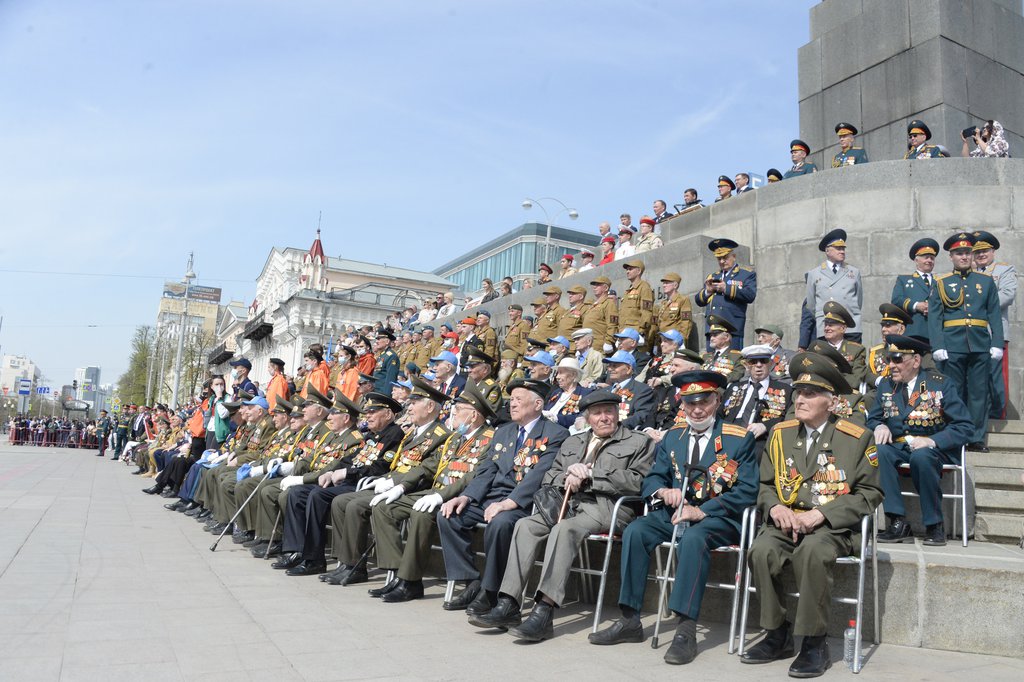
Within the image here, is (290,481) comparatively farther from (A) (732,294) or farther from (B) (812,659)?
(A) (732,294)

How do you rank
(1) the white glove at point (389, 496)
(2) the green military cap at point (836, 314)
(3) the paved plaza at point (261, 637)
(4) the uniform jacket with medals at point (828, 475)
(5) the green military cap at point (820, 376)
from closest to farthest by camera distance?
1. (3) the paved plaza at point (261, 637)
2. (4) the uniform jacket with medals at point (828, 475)
3. (5) the green military cap at point (820, 376)
4. (1) the white glove at point (389, 496)
5. (2) the green military cap at point (836, 314)

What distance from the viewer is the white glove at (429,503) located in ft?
20.5

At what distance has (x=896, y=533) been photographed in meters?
5.67

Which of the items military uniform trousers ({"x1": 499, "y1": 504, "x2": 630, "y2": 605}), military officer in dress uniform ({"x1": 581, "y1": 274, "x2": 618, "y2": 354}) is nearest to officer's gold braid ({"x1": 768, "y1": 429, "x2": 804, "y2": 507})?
military uniform trousers ({"x1": 499, "y1": 504, "x2": 630, "y2": 605})

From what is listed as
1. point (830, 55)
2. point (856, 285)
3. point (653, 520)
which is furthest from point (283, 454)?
point (830, 55)

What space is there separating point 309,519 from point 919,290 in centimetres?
656

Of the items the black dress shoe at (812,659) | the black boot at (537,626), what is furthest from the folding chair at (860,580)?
the black boot at (537,626)

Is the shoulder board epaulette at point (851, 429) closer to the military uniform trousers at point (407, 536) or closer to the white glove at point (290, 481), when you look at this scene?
the military uniform trousers at point (407, 536)

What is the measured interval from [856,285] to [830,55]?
6.10 meters

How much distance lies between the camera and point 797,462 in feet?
16.3

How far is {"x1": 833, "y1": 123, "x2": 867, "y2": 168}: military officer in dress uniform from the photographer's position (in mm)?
10859

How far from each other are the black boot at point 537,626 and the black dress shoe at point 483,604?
485 millimetres

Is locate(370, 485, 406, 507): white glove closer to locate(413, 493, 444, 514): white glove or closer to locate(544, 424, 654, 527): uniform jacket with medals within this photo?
locate(413, 493, 444, 514): white glove

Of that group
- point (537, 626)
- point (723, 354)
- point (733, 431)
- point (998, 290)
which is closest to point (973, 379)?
point (998, 290)
